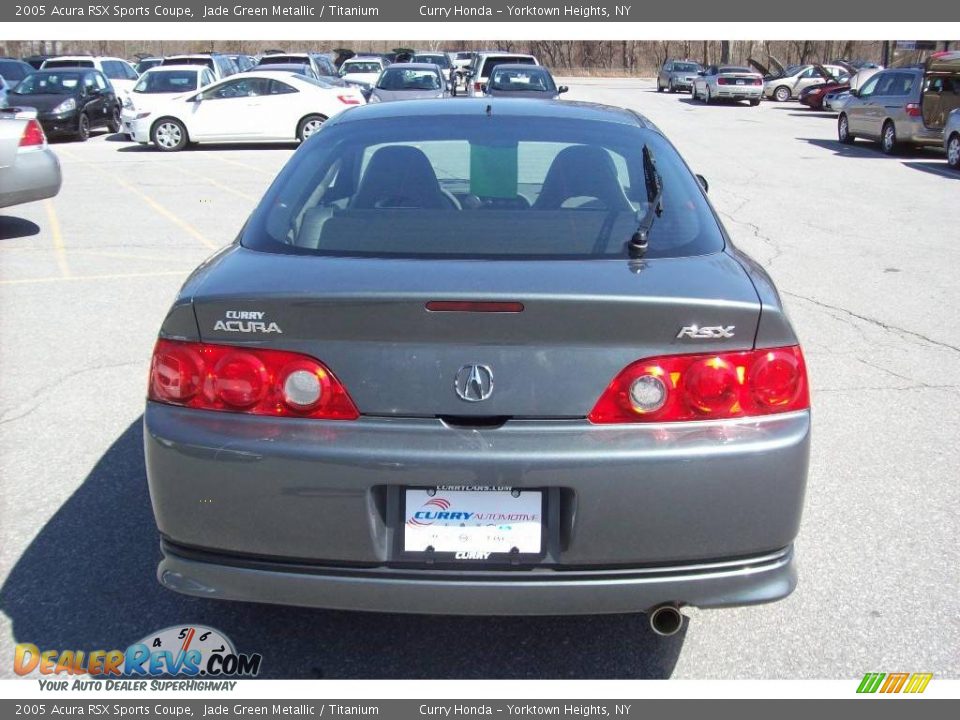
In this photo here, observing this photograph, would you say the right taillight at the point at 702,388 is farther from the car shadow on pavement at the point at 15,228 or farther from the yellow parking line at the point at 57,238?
the car shadow on pavement at the point at 15,228

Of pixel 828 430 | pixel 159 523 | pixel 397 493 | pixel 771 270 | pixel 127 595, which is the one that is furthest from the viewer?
pixel 771 270

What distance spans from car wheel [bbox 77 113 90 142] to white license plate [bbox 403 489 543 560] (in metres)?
21.1

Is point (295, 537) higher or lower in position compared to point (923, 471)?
higher

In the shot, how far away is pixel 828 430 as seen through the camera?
16.5ft

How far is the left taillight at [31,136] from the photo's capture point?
10039 millimetres

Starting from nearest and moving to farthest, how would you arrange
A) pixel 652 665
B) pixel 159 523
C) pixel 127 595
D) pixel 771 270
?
1. pixel 159 523
2. pixel 652 665
3. pixel 127 595
4. pixel 771 270

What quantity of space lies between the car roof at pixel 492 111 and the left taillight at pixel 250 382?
1595 mm

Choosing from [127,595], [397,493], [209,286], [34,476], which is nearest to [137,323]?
[34,476]

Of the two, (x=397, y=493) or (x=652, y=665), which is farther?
(x=652, y=665)

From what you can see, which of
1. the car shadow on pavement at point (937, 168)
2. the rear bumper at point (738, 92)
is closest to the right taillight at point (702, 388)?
the car shadow on pavement at point (937, 168)

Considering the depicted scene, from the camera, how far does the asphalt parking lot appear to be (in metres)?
3.15

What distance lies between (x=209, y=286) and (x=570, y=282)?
3.40ft

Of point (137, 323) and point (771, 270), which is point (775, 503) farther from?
point (771, 270)

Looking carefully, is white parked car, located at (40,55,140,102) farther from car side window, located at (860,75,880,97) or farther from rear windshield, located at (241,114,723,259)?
rear windshield, located at (241,114,723,259)
